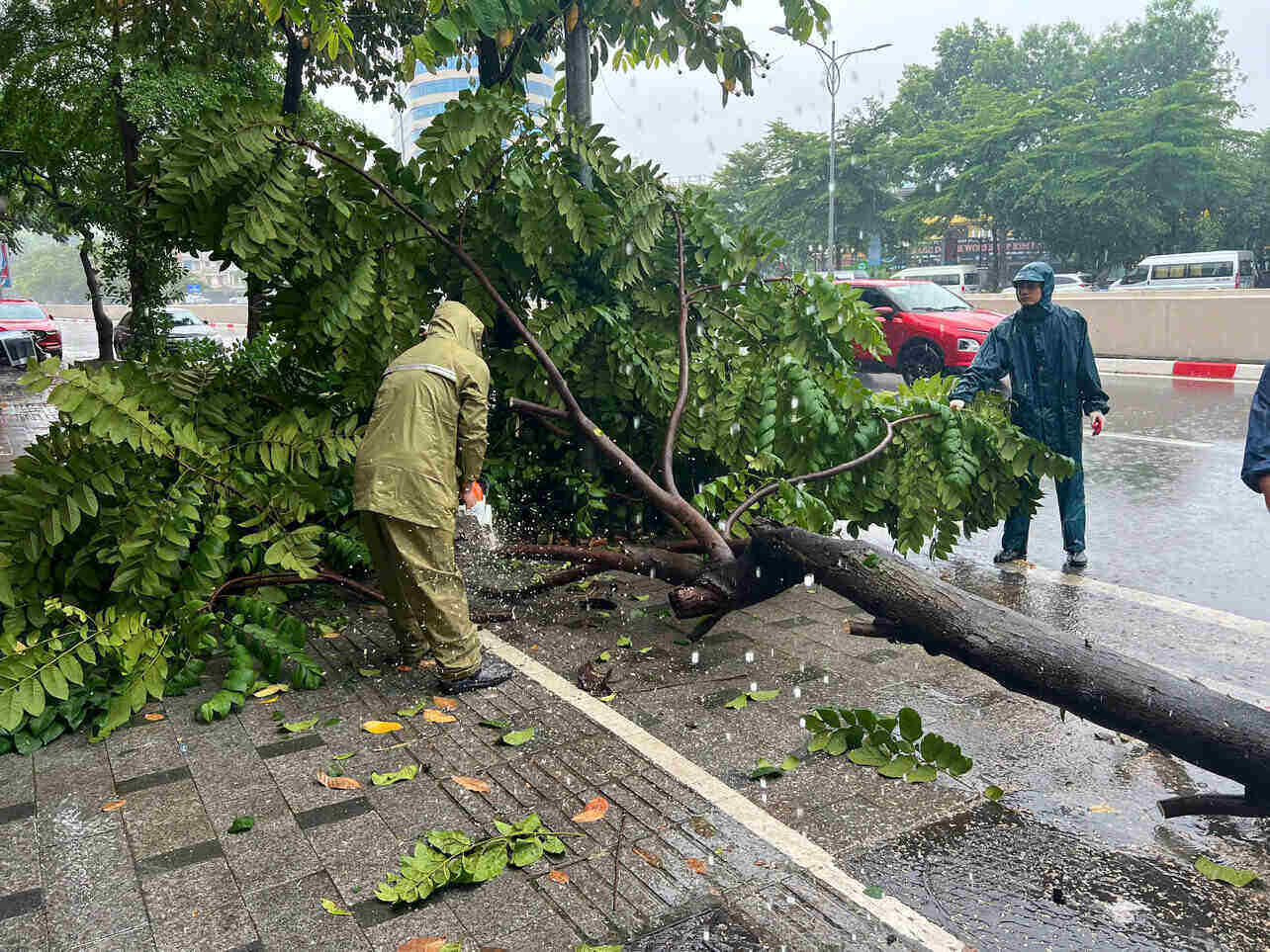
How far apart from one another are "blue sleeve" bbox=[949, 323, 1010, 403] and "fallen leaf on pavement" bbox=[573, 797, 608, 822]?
389cm

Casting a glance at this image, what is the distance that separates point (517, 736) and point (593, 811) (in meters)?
0.67

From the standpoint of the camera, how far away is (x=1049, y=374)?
21.5 ft

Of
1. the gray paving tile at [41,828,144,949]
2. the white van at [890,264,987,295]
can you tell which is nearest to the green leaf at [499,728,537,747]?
the gray paving tile at [41,828,144,949]

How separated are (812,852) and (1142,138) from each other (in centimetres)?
4699

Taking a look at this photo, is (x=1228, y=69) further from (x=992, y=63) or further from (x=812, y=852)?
(x=812, y=852)

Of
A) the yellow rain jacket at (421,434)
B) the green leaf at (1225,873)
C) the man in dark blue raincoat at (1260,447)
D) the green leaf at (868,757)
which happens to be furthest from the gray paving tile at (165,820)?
the man in dark blue raincoat at (1260,447)

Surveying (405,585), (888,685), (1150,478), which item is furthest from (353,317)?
(1150,478)

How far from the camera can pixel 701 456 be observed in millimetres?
6688

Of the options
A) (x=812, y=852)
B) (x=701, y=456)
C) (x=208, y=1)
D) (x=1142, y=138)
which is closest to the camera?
(x=812, y=852)

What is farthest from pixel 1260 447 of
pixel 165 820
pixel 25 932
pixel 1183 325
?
pixel 1183 325

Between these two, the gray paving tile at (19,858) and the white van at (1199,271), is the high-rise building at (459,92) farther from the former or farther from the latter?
the white van at (1199,271)

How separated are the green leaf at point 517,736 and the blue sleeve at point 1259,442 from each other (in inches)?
111

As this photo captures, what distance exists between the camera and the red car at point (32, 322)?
76.7ft

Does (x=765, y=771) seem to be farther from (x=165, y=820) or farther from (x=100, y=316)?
(x=100, y=316)
